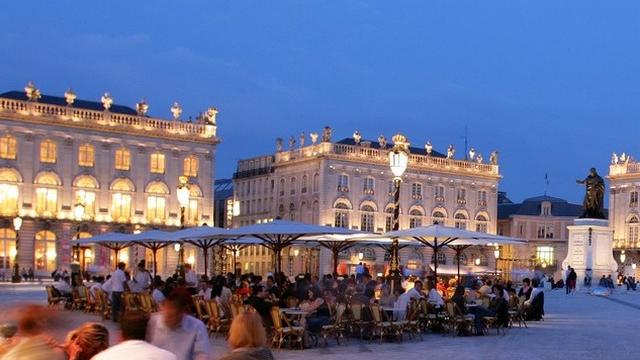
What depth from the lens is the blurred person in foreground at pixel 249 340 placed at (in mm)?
6590

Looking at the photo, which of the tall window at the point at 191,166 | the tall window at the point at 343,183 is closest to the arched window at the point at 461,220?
the tall window at the point at 343,183

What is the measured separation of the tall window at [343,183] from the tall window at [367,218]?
2.33 metres

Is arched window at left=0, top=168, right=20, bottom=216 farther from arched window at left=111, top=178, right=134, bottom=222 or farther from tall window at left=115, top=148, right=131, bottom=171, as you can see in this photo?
tall window at left=115, top=148, right=131, bottom=171

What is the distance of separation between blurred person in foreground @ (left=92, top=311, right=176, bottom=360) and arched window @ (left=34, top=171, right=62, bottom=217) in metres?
62.6

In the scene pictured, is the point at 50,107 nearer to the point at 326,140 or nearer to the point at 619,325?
the point at 326,140

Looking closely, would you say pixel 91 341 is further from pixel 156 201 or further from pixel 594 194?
pixel 156 201

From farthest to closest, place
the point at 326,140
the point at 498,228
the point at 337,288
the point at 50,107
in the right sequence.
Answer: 1. the point at 498,228
2. the point at 326,140
3. the point at 50,107
4. the point at 337,288

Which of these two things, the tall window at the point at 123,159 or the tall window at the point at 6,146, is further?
the tall window at the point at 123,159

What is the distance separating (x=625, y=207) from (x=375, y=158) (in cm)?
2342

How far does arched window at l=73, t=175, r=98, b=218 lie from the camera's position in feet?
226

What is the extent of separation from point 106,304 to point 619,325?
13.0 m

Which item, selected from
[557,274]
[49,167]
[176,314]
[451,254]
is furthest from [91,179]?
[176,314]

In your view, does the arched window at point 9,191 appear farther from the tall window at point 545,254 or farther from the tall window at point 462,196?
the tall window at point 545,254

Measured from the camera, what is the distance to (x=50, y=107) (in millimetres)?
68000
